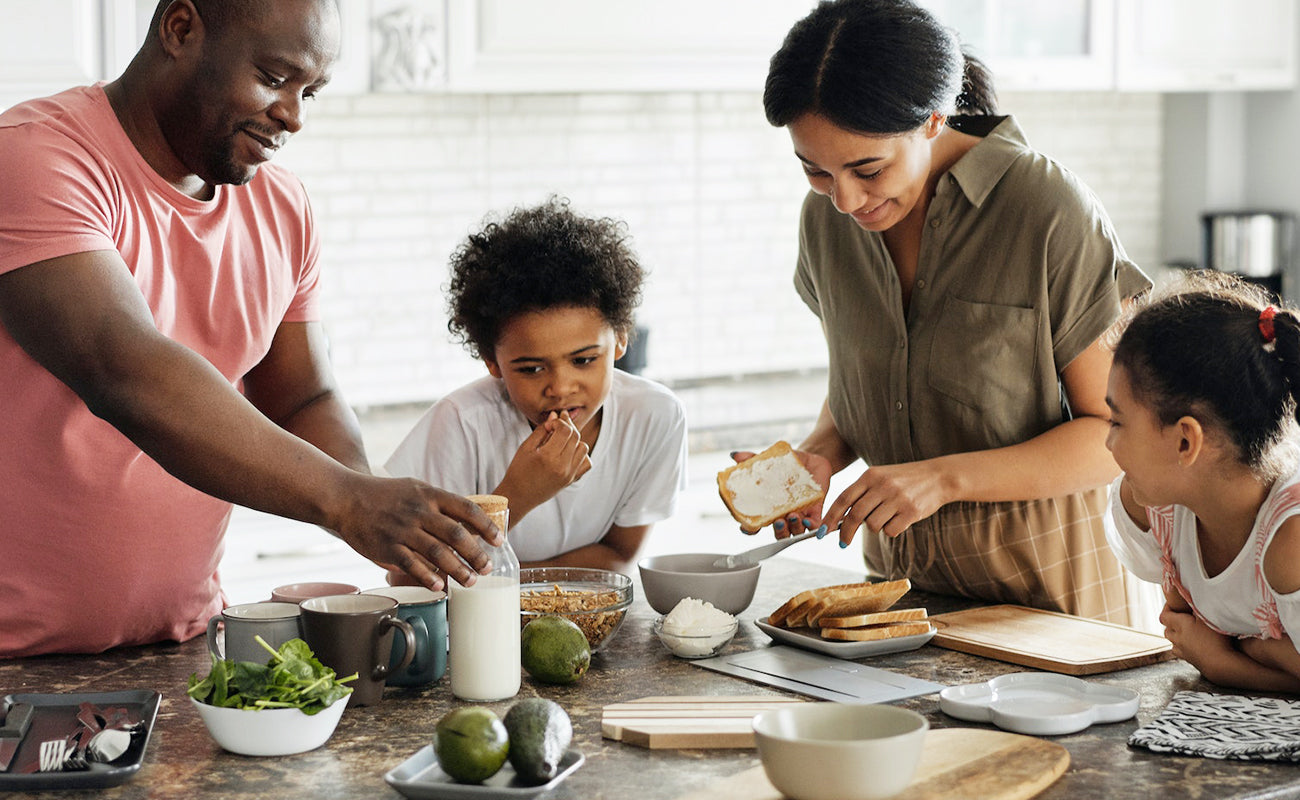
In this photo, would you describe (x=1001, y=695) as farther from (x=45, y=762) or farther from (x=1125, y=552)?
(x=45, y=762)

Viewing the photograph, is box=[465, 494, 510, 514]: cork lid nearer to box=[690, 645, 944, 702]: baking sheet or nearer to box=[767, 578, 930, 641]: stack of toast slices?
box=[690, 645, 944, 702]: baking sheet

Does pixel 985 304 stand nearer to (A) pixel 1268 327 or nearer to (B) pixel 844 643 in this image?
(A) pixel 1268 327

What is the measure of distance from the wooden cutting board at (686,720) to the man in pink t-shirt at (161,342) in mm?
234

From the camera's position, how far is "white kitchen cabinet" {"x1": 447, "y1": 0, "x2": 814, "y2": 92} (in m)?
3.68

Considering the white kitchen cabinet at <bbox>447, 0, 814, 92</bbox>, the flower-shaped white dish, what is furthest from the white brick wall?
the flower-shaped white dish

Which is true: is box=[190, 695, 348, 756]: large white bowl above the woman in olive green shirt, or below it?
below

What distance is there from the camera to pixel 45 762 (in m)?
1.42

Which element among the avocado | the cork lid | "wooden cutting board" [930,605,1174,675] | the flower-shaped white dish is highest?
the cork lid


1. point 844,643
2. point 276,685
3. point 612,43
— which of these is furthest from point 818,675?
point 612,43

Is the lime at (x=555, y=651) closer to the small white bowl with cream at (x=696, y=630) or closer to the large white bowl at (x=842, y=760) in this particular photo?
the small white bowl with cream at (x=696, y=630)

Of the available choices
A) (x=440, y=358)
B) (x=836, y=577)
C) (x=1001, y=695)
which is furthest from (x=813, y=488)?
(x=440, y=358)

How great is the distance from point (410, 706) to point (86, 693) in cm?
36

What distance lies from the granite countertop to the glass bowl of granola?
53 mm

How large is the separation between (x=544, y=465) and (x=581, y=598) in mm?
303
